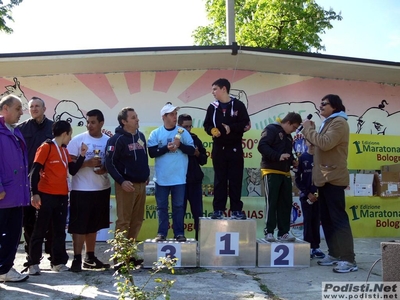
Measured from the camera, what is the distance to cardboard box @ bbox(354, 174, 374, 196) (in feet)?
28.6

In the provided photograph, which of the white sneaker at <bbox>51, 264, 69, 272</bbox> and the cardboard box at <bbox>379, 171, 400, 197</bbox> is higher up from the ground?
the cardboard box at <bbox>379, 171, 400, 197</bbox>

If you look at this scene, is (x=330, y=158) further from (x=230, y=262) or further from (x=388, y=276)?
(x=388, y=276)

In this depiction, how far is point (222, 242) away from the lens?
18.4ft

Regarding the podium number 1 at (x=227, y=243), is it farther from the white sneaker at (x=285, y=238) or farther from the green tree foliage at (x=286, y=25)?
the green tree foliage at (x=286, y=25)

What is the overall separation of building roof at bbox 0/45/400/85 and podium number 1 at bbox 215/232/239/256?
11.5ft

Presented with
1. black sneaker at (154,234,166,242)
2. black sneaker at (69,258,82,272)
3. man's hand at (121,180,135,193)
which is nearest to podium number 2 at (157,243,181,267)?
black sneaker at (154,234,166,242)

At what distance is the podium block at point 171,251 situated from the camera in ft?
17.9

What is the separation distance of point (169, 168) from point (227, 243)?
111cm

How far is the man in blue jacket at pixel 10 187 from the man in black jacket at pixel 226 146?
214 centimetres

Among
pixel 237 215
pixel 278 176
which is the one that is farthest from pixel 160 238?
pixel 278 176

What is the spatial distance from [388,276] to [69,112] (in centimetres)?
677

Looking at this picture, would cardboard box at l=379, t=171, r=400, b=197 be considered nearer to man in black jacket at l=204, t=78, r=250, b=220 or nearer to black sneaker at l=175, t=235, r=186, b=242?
man in black jacket at l=204, t=78, r=250, b=220

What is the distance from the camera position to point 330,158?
5.56 meters

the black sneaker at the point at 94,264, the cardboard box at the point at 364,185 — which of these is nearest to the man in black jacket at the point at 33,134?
the black sneaker at the point at 94,264
